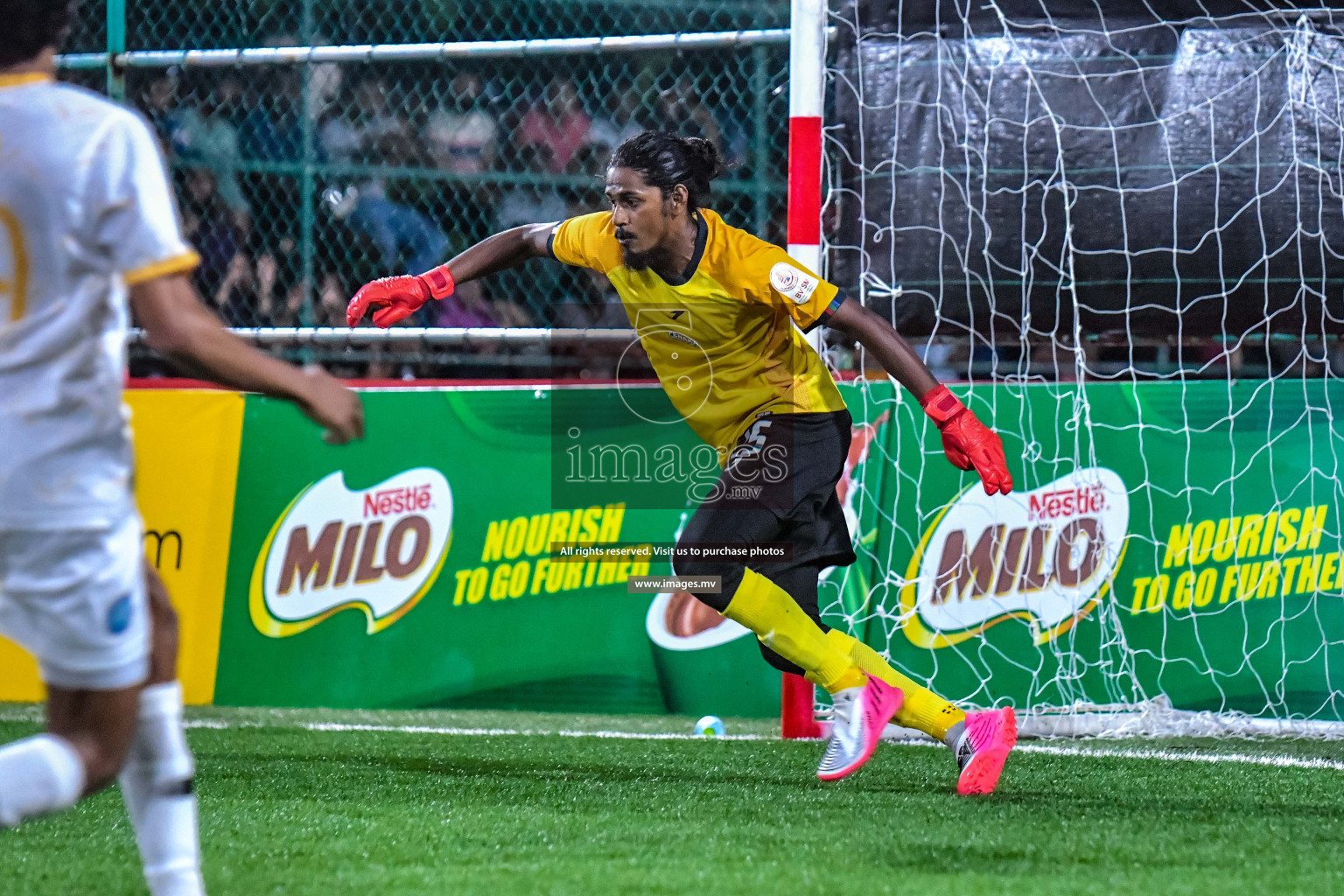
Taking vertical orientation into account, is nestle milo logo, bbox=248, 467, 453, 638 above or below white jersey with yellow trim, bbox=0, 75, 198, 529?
below

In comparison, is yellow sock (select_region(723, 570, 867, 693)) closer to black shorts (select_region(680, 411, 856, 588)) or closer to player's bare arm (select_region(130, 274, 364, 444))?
black shorts (select_region(680, 411, 856, 588))

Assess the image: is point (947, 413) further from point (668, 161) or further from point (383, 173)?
point (383, 173)

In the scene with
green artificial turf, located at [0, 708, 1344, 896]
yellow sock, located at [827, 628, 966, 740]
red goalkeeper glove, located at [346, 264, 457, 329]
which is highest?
red goalkeeper glove, located at [346, 264, 457, 329]

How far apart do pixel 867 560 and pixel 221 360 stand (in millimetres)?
3894

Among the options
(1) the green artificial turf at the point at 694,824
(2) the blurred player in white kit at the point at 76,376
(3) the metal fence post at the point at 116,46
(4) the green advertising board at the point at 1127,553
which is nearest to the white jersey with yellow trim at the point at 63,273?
(2) the blurred player in white kit at the point at 76,376

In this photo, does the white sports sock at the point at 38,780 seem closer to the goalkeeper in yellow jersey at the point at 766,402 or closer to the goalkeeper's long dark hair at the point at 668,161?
the goalkeeper in yellow jersey at the point at 766,402

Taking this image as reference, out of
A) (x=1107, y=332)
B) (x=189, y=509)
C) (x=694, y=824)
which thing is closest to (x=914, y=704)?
(x=694, y=824)

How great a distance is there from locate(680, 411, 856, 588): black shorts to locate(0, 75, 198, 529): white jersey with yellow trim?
231cm

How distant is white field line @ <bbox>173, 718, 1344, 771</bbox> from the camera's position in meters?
4.77

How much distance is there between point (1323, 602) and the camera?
18.5 feet

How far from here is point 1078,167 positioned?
5.86 metres

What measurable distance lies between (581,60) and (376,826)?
4.87m

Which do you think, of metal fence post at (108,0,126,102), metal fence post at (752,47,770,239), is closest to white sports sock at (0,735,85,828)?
metal fence post at (752,47,770,239)

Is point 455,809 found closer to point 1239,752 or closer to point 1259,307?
point 1239,752
